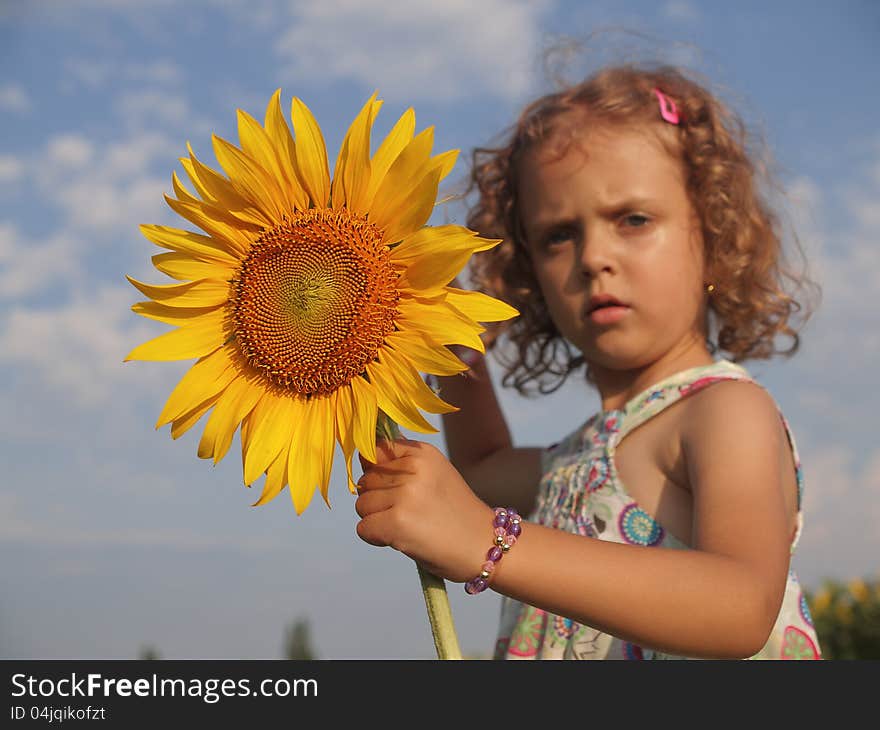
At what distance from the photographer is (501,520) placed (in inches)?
78.3

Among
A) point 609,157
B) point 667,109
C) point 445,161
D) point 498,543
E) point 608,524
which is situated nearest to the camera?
point 445,161

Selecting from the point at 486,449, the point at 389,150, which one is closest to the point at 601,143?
the point at 486,449

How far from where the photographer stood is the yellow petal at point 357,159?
1793mm

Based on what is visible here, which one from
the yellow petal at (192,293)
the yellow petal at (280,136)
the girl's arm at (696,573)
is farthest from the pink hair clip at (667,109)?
the yellow petal at (192,293)

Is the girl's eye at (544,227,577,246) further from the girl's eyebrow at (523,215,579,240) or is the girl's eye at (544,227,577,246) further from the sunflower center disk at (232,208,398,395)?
the sunflower center disk at (232,208,398,395)

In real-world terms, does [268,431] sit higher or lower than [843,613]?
lower

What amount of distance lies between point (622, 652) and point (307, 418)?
5.00 feet

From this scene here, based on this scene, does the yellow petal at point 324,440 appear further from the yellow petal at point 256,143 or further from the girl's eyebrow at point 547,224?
the girl's eyebrow at point 547,224

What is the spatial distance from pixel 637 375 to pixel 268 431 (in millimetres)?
1779

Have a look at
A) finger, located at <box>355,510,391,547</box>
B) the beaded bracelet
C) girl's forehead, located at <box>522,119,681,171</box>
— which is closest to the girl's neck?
girl's forehead, located at <box>522,119,681,171</box>

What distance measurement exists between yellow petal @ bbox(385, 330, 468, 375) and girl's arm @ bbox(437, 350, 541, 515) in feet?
6.31

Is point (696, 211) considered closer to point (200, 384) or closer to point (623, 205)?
point (623, 205)

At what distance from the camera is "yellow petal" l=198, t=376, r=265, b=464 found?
189 centimetres
